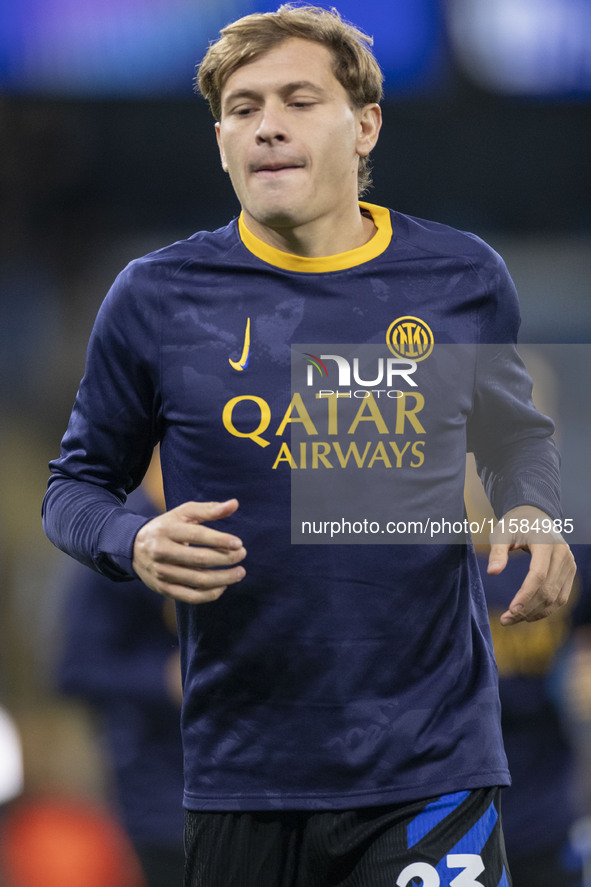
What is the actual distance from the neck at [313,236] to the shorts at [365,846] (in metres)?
0.89

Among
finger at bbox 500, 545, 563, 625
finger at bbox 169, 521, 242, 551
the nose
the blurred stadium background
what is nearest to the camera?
finger at bbox 169, 521, 242, 551

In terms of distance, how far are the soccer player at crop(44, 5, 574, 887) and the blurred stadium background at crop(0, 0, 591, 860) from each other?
135 inches

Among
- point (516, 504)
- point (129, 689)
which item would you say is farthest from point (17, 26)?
point (516, 504)

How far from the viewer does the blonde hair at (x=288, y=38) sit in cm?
201

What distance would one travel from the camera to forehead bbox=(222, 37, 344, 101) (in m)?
1.97

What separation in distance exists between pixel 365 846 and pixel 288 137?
111cm

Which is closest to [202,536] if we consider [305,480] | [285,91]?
[305,480]

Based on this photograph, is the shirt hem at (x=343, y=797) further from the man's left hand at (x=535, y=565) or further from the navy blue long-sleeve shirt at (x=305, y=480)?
the man's left hand at (x=535, y=565)

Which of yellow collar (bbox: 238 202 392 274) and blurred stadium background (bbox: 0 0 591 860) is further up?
blurred stadium background (bbox: 0 0 591 860)

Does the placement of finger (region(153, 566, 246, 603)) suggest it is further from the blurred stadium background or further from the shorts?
the blurred stadium background

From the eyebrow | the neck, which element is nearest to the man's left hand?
the neck

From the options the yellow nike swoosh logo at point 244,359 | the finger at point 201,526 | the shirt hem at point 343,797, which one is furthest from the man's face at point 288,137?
the shirt hem at point 343,797

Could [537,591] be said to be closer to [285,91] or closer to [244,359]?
[244,359]

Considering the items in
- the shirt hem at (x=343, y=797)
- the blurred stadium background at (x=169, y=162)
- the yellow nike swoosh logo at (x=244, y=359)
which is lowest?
the shirt hem at (x=343, y=797)
